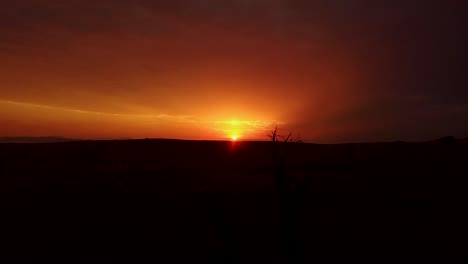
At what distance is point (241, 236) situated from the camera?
1227cm

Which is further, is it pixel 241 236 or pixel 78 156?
pixel 78 156

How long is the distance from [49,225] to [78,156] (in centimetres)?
2074

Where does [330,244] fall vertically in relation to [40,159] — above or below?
below

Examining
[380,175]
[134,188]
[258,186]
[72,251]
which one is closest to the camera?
[72,251]

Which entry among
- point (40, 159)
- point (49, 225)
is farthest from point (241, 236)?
point (40, 159)

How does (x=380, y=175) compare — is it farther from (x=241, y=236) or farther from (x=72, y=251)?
(x=72, y=251)

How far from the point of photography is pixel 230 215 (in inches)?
541

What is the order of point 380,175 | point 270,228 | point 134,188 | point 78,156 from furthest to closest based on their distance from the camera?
1. point 78,156
2. point 380,175
3. point 134,188
4. point 270,228

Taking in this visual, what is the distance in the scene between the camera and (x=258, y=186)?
1872 centimetres

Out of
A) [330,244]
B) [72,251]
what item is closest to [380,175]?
[330,244]

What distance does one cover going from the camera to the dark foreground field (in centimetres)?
1102

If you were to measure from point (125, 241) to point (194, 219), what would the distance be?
8.23 feet

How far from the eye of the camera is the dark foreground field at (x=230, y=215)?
1102 centimetres

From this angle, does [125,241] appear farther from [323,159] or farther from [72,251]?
[323,159]
